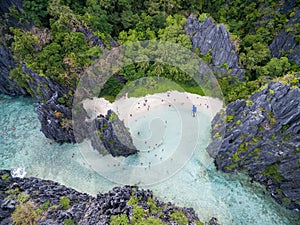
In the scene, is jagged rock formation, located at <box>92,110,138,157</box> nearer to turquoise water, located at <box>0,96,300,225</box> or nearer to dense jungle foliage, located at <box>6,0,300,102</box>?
→ turquoise water, located at <box>0,96,300,225</box>

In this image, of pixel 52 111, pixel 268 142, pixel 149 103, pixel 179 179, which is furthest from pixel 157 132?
pixel 52 111

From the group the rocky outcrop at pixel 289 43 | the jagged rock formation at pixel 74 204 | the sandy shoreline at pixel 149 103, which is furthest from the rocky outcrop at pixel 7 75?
the rocky outcrop at pixel 289 43

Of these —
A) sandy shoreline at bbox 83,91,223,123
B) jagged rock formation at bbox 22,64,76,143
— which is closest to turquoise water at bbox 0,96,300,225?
jagged rock formation at bbox 22,64,76,143

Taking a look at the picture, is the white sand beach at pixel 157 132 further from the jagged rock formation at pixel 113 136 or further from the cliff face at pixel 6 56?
the cliff face at pixel 6 56

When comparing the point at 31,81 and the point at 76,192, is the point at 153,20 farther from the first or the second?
the point at 76,192

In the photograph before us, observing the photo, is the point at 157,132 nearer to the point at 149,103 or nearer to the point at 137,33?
the point at 149,103

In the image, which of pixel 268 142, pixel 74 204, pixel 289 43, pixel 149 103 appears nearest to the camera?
pixel 74 204
